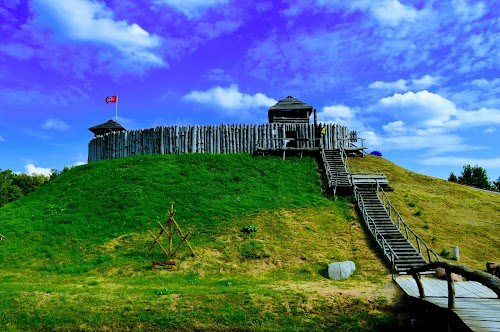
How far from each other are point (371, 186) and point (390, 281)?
44.5 feet

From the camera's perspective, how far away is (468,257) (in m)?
22.9

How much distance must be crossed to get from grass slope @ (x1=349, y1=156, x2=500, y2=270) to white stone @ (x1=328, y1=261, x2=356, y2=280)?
6430mm

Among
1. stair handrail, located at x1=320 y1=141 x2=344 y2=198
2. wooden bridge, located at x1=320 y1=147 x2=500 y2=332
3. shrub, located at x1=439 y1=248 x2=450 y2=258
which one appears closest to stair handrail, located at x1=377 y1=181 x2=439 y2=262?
wooden bridge, located at x1=320 y1=147 x2=500 y2=332

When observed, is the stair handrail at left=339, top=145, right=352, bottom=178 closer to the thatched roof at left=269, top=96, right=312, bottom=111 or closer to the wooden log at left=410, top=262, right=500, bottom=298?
the thatched roof at left=269, top=96, right=312, bottom=111

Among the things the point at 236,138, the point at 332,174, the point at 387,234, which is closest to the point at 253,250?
the point at 387,234

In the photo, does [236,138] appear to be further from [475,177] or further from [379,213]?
[475,177]

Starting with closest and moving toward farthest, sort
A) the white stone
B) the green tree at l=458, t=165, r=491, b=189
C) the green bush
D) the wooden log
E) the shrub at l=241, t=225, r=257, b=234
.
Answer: the wooden log
the white stone
the green bush
the shrub at l=241, t=225, r=257, b=234
the green tree at l=458, t=165, r=491, b=189

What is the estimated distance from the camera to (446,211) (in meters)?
29.5

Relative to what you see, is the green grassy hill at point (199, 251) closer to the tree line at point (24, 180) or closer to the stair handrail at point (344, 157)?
the stair handrail at point (344, 157)

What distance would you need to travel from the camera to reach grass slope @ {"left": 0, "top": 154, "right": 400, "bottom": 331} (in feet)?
49.3

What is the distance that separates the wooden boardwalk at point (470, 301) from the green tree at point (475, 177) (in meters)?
55.6

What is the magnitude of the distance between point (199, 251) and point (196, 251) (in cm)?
18

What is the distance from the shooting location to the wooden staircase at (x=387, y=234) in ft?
69.2

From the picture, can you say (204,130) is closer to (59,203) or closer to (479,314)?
(59,203)
